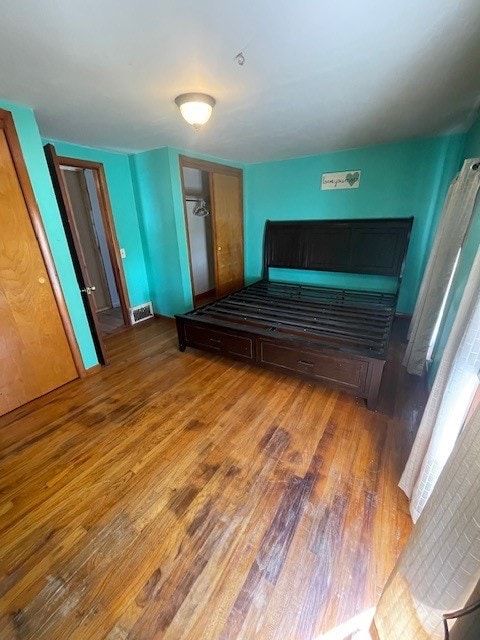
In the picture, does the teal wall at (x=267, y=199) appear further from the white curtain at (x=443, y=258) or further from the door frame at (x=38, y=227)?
the white curtain at (x=443, y=258)

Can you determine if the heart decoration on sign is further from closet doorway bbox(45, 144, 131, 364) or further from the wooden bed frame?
closet doorway bbox(45, 144, 131, 364)

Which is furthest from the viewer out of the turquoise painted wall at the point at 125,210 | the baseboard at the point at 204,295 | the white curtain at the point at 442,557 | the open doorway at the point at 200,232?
the baseboard at the point at 204,295

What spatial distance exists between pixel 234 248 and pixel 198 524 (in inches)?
150

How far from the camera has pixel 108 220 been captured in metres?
3.34

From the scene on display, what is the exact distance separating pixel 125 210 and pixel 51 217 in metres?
1.50

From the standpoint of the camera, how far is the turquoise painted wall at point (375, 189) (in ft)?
9.95

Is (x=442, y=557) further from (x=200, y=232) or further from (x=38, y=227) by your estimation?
(x=200, y=232)

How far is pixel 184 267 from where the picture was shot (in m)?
3.55

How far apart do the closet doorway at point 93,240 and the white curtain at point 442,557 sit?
277cm

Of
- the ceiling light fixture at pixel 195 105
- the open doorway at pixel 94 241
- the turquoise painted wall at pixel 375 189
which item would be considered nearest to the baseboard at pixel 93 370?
the open doorway at pixel 94 241

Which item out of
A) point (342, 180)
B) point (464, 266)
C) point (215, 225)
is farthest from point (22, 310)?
point (342, 180)

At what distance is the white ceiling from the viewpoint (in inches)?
42.6

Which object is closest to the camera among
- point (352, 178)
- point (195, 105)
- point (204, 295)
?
point (195, 105)

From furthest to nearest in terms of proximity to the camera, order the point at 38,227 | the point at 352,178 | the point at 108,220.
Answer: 1. the point at 352,178
2. the point at 108,220
3. the point at 38,227
